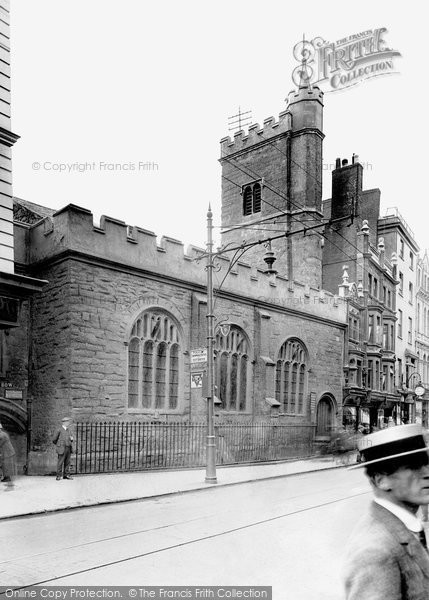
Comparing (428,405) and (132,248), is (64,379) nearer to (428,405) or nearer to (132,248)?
(132,248)

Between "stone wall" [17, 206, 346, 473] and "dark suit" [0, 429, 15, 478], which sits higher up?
"stone wall" [17, 206, 346, 473]

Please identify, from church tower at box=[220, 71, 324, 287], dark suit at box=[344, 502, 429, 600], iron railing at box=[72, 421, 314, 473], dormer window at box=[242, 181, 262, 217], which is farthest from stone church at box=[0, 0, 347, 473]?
dark suit at box=[344, 502, 429, 600]

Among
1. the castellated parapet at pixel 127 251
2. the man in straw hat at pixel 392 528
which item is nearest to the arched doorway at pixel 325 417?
the castellated parapet at pixel 127 251

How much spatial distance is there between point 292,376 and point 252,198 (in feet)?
45.3

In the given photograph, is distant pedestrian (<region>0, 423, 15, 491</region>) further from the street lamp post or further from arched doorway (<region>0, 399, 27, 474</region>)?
the street lamp post

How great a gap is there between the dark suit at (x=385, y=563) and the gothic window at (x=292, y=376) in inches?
Result: 890

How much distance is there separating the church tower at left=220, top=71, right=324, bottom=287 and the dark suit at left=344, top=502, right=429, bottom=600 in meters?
29.1

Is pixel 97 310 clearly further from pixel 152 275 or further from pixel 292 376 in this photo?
pixel 292 376

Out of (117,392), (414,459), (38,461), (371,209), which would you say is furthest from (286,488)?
(371,209)

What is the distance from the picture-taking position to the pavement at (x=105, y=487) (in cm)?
1122

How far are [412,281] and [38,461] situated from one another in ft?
129

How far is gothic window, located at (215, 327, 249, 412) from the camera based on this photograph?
72.6ft

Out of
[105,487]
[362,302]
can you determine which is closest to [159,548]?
[105,487]

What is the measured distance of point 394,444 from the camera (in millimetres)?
2416
